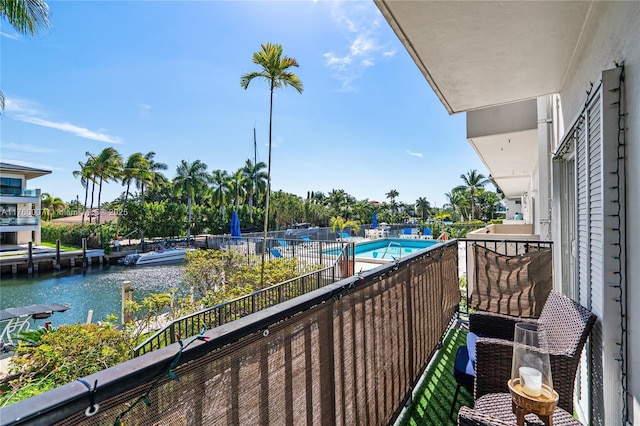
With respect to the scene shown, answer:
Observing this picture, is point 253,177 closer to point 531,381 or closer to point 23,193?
point 23,193

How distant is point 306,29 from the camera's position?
11289mm

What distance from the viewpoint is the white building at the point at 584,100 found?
155 centimetres

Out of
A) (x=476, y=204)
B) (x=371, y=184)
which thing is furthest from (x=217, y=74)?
(x=371, y=184)

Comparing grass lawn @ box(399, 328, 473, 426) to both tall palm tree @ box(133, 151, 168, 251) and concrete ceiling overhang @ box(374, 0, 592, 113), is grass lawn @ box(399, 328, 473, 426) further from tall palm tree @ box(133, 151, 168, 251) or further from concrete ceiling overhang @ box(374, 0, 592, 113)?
Answer: tall palm tree @ box(133, 151, 168, 251)

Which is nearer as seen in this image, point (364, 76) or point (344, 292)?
point (344, 292)

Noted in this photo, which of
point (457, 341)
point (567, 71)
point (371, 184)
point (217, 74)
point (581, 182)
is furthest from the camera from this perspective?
point (371, 184)

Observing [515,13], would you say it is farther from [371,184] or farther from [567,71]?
[371,184]

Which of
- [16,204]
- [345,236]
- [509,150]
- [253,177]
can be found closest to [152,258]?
[16,204]

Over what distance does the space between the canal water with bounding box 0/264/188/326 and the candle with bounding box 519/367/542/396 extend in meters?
10.1

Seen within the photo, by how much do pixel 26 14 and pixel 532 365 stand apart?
12.5 m

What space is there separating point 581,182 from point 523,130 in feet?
13.5

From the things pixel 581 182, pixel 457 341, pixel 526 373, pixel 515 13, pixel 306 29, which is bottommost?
pixel 457 341

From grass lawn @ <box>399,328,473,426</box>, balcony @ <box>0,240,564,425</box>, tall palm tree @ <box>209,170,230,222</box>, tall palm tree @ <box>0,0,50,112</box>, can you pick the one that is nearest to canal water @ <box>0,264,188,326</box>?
tall palm tree @ <box>0,0,50,112</box>

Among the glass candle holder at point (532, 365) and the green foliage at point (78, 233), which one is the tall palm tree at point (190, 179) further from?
the glass candle holder at point (532, 365)
